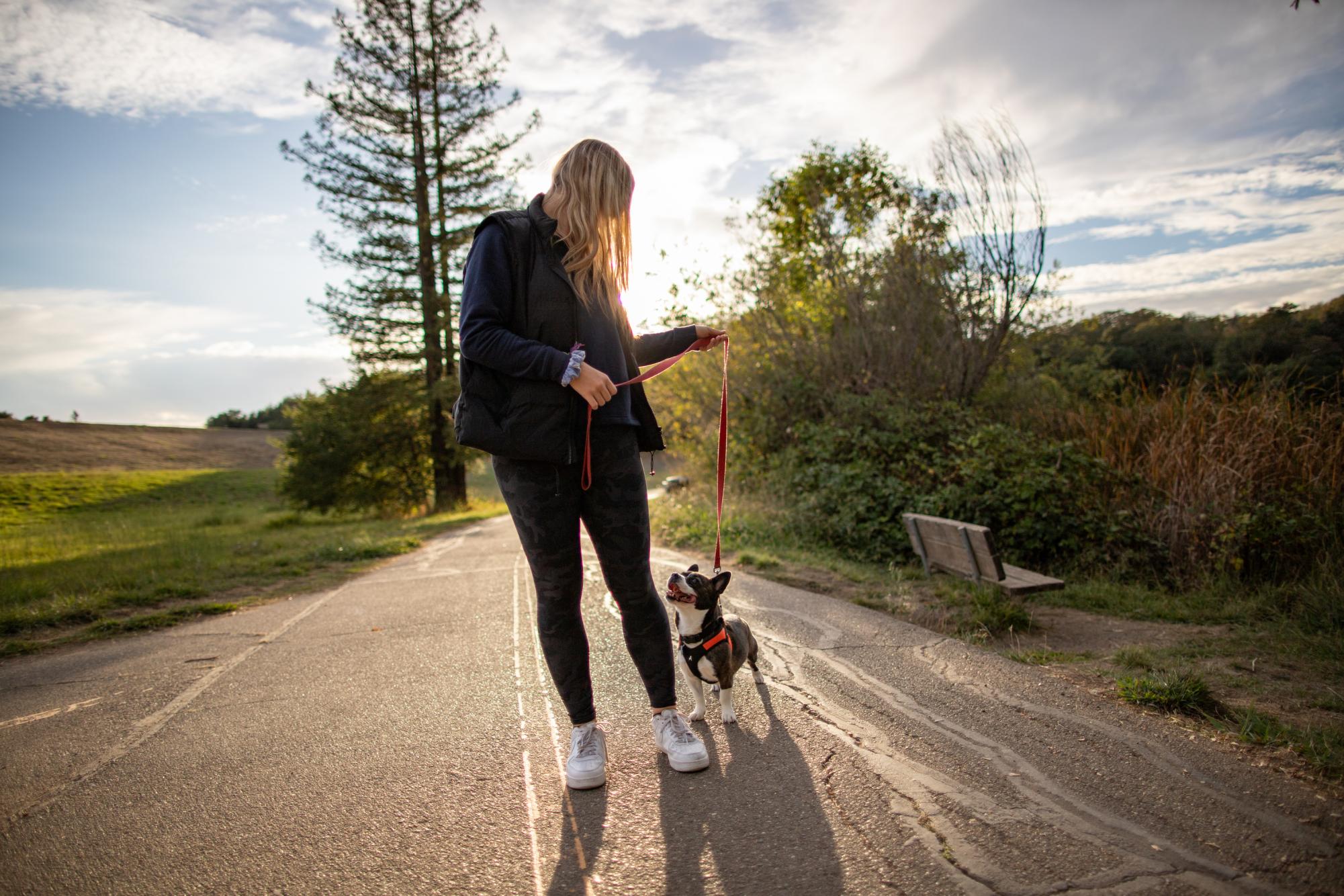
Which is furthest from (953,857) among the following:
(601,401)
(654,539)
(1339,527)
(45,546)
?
(45,546)

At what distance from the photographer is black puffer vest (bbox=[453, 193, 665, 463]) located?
264 centimetres

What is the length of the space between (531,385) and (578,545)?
641mm

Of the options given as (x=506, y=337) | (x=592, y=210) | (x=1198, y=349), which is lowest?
(x=506, y=337)

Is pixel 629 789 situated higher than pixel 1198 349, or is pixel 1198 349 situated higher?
pixel 1198 349

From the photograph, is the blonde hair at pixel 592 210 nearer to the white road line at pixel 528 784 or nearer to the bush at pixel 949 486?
the white road line at pixel 528 784

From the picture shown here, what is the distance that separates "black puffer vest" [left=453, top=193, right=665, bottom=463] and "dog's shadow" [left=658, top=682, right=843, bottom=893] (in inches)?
53.2

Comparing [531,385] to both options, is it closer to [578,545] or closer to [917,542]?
[578,545]

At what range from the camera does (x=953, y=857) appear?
7.58 feet

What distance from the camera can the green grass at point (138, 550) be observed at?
6.50 meters

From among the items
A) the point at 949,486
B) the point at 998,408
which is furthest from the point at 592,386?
the point at 998,408

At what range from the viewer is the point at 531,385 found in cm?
270

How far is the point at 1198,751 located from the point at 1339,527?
17.0ft

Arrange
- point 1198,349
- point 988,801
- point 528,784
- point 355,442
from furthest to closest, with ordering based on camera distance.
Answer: point 355,442, point 1198,349, point 528,784, point 988,801

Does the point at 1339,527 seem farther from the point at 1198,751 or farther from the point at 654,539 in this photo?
the point at 654,539
